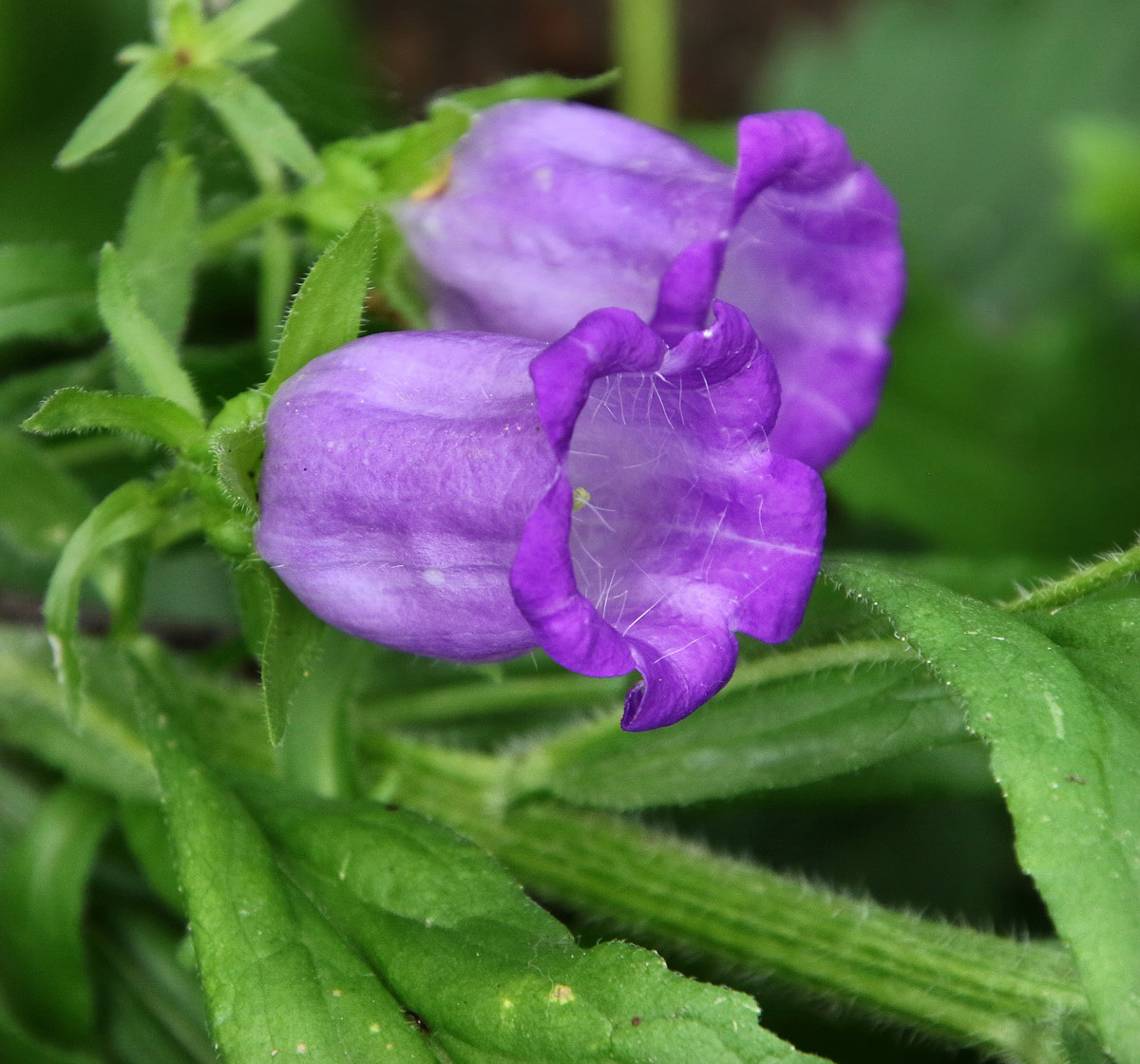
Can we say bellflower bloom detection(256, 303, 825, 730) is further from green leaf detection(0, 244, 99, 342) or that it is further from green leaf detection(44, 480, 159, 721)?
green leaf detection(0, 244, 99, 342)

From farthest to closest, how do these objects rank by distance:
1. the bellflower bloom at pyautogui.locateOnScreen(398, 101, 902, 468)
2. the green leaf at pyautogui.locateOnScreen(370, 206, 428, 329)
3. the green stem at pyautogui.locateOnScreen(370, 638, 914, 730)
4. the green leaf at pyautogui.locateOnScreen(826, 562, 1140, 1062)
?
the green stem at pyautogui.locateOnScreen(370, 638, 914, 730) → the green leaf at pyautogui.locateOnScreen(370, 206, 428, 329) → the bellflower bloom at pyautogui.locateOnScreen(398, 101, 902, 468) → the green leaf at pyautogui.locateOnScreen(826, 562, 1140, 1062)

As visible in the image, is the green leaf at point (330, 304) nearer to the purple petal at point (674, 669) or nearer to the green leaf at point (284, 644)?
the green leaf at point (284, 644)

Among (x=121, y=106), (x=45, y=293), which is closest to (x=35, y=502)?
(x=45, y=293)

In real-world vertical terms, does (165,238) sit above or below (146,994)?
above

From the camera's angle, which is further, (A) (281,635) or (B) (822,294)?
(B) (822,294)

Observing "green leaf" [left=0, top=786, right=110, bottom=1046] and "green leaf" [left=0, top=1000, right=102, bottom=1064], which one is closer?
"green leaf" [left=0, top=1000, right=102, bottom=1064]

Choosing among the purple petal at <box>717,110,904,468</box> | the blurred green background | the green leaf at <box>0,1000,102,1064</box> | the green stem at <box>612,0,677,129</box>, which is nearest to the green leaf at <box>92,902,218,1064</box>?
the green leaf at <box>0,1000,102,1064</box>

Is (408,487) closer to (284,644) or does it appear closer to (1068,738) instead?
(284,644)

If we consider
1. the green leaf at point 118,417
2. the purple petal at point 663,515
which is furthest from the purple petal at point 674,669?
the green leaf at point 118,417
